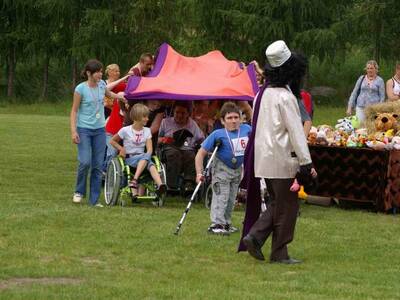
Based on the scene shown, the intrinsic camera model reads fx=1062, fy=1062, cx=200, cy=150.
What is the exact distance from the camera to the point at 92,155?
13062 millimetres

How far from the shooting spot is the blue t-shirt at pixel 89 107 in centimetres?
1281

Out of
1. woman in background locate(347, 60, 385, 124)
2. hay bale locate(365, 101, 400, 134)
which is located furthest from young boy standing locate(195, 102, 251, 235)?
woman in background locate(347, 60, 385, 124)

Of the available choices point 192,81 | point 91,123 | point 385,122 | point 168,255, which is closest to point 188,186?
point 192,81

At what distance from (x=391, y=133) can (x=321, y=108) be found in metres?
27.9

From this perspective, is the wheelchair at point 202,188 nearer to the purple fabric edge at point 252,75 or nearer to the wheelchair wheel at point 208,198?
the wheelchair wheel at point 208,198

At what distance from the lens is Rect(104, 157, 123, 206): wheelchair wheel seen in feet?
42.5

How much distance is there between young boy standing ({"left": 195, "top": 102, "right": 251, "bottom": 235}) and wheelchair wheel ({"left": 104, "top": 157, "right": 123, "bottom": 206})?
6.57 feet

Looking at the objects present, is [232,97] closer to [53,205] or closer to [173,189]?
[173,189]

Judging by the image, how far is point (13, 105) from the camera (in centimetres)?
4503

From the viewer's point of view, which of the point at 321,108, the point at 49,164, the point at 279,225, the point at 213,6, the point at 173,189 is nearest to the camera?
the point at 279,225

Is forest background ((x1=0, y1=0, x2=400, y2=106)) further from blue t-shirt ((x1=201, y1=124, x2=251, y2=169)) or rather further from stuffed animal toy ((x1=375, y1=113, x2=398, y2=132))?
blue t-shirt ((x1=201, y1=124, x2=251, y2=169))

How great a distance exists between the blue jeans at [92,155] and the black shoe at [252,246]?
13.5 ft

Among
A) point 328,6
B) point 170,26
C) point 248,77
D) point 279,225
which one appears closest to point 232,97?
point 248,77

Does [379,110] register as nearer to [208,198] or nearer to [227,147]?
[208,198]
